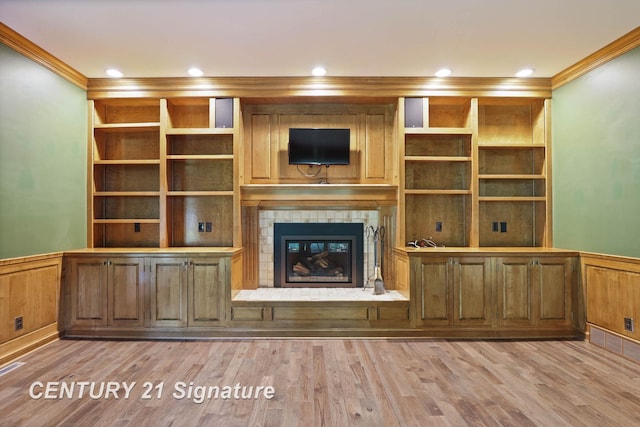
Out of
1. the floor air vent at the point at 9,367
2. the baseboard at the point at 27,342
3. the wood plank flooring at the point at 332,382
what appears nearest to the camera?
the wood plank flooring at the point at 332,382

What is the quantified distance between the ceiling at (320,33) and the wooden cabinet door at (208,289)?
Answer: 2.12m

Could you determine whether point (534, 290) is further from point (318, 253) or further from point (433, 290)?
point (318, 253)

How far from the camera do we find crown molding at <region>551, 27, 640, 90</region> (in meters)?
3.09

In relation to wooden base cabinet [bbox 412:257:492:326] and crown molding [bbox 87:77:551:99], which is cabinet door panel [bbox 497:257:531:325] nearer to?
wooden base cabinet [bbox 412:257:492:326]

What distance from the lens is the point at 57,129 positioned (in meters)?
3.64

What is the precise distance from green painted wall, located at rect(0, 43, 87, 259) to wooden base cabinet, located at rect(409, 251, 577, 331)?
376 centimetres

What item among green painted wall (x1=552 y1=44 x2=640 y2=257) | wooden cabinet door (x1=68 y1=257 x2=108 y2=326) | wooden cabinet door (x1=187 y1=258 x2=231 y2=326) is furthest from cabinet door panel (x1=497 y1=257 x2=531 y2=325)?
wooden cabinet door (x1=68 y1=257 x2=108 y2=326)

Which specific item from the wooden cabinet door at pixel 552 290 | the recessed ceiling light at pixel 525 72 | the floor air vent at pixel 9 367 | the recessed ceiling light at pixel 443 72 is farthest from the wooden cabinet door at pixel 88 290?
the recessed ceiling light at pixel 525 72

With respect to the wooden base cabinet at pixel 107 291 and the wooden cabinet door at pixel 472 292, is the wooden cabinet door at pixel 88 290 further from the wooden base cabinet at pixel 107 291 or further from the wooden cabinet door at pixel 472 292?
the wooden cabinet door at pixel 472 292

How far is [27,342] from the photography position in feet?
10.6

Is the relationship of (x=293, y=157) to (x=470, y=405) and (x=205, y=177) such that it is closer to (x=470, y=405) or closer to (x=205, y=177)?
(x=205, y=177)

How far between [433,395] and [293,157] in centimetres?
288

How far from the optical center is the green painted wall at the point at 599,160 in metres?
3.15

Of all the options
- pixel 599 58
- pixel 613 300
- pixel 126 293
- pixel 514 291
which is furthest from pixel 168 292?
pixel 599 58
